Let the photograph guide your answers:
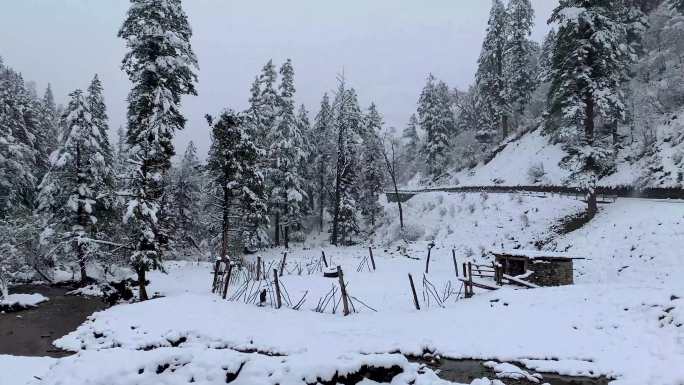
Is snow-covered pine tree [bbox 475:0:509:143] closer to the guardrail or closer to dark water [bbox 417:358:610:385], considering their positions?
the guardrail

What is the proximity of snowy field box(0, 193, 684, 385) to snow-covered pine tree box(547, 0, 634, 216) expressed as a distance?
2948mm

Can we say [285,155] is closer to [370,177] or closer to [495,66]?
[370,177]

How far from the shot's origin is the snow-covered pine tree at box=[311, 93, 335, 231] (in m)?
53.2

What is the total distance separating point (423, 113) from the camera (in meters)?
57.2

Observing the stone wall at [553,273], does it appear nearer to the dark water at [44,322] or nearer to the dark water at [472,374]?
the dark water at [472,374]

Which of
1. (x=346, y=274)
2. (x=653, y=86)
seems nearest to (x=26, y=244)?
(x=346, y=274)

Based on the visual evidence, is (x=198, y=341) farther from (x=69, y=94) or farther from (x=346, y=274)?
(x=69, y=94)

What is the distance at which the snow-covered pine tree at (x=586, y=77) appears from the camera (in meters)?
24.6

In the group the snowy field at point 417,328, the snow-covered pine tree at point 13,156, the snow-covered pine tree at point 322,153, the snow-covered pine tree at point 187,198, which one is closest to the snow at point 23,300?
the snowy field at point 417,328

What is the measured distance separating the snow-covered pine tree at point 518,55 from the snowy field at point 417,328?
99.6ft

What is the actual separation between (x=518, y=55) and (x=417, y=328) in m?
45.0

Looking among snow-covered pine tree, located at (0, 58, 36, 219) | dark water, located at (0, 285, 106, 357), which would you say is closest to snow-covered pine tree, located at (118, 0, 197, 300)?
dark water, located at (0, 285, 106, 357)

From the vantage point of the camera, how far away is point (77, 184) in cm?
2662

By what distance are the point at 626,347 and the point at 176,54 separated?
22.3 meters
